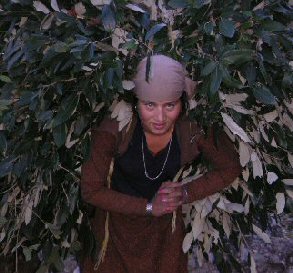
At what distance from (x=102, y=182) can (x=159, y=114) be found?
1.17 ft

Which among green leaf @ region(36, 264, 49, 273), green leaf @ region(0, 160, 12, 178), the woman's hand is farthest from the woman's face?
green leaf @ region(36, 264, 49, 273)

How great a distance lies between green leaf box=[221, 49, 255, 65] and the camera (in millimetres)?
1438

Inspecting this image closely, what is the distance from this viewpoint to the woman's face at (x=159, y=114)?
5.61ft

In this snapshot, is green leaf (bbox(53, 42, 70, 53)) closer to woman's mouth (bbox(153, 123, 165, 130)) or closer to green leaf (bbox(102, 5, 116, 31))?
green leaf (bbox(102, 5, 116, 31))

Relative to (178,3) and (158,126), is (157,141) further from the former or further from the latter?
(178,3)

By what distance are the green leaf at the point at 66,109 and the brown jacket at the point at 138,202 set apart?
0.25 meters

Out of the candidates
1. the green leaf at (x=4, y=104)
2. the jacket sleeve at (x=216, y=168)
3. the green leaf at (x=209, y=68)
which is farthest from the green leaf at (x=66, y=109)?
the jacket sleeve at (x=216, y=168)

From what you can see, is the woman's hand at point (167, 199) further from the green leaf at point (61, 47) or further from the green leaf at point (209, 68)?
the green leaf at point (61, 47)

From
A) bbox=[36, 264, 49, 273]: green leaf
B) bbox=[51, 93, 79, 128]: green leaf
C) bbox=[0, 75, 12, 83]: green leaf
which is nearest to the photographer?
bbox=[51, 93, 79, 128]: green leaf

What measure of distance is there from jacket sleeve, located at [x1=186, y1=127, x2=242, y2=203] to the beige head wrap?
247mm

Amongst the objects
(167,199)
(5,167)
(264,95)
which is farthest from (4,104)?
(264,95)

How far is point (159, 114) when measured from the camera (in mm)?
1714

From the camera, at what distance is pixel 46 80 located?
1605 millimetres

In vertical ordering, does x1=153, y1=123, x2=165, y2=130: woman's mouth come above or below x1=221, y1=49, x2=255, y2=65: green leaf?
below
